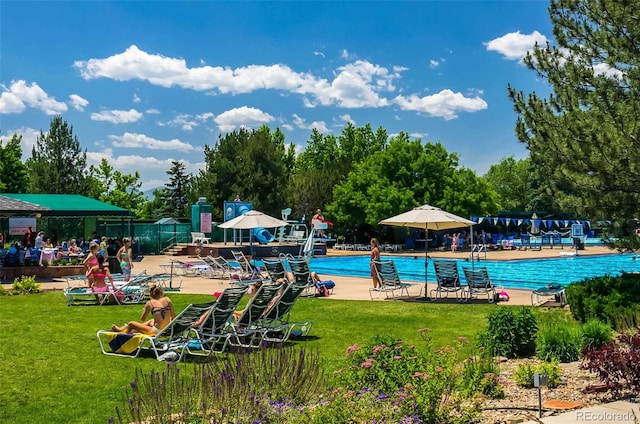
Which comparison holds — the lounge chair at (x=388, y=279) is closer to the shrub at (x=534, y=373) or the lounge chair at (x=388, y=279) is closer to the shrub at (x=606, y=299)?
the shrub at (x=606, y=299)

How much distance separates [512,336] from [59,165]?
48.4m

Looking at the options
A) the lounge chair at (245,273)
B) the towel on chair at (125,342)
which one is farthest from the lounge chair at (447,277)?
the towel on chair at (125,342)

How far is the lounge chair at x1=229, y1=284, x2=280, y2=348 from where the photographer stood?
30.5 ft

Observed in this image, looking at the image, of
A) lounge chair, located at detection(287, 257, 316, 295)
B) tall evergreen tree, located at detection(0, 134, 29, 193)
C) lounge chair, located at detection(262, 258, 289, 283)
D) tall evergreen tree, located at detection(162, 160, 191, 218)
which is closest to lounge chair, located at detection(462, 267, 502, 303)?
lounge chair, located at detection(287, 257, 316, 295)

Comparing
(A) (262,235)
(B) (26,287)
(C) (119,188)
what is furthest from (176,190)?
(B) (26,287)

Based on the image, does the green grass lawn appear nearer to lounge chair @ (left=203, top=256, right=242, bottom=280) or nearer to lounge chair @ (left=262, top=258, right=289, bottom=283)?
lounge chair @ (left=262, top=258, right=289, bottom=283)

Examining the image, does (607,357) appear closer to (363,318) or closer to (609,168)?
(609,168)

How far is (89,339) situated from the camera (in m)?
9.93

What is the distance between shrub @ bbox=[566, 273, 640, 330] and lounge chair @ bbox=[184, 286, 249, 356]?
222 inches

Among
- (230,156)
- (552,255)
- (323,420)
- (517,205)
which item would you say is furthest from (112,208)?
(517,205)

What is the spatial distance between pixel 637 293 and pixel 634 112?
9.45 feet

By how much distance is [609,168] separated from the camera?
30.5 feet

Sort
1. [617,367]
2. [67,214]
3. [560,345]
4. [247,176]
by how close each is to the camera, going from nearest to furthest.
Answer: [617,367]
[560,345]
[67,214]
[247,176]

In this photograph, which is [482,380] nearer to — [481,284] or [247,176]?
[481,284]
